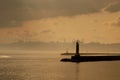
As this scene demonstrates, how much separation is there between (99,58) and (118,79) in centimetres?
8986

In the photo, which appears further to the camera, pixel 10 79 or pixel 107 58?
pixel 107 58

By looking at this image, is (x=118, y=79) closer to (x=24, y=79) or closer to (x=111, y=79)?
(x=111, y=79)

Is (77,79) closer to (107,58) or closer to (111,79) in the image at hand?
(111,79)

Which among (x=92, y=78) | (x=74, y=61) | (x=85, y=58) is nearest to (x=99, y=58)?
(x=85, y=58)

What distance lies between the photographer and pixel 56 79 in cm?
7069

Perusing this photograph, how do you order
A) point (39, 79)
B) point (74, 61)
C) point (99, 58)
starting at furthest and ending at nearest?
1. point (99, 58)
2. point (74, 61)
3. point (39, 79)

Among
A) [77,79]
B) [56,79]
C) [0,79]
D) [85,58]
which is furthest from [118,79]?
[85,58]

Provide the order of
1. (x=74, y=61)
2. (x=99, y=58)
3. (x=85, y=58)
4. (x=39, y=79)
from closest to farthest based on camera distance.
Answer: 1. (x=39, y=79)
2. (x=74, y=61)
3. (x=85, y=58)
4. (x=99, y=58)

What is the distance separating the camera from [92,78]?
72312mm

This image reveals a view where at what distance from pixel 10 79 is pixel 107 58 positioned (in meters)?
99.7

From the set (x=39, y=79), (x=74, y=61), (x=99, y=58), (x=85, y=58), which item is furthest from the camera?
(x=99, y=58)

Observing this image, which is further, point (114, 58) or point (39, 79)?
point (114, 58)

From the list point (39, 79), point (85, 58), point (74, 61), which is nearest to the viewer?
point (39, 79)

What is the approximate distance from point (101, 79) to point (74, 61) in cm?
6313
